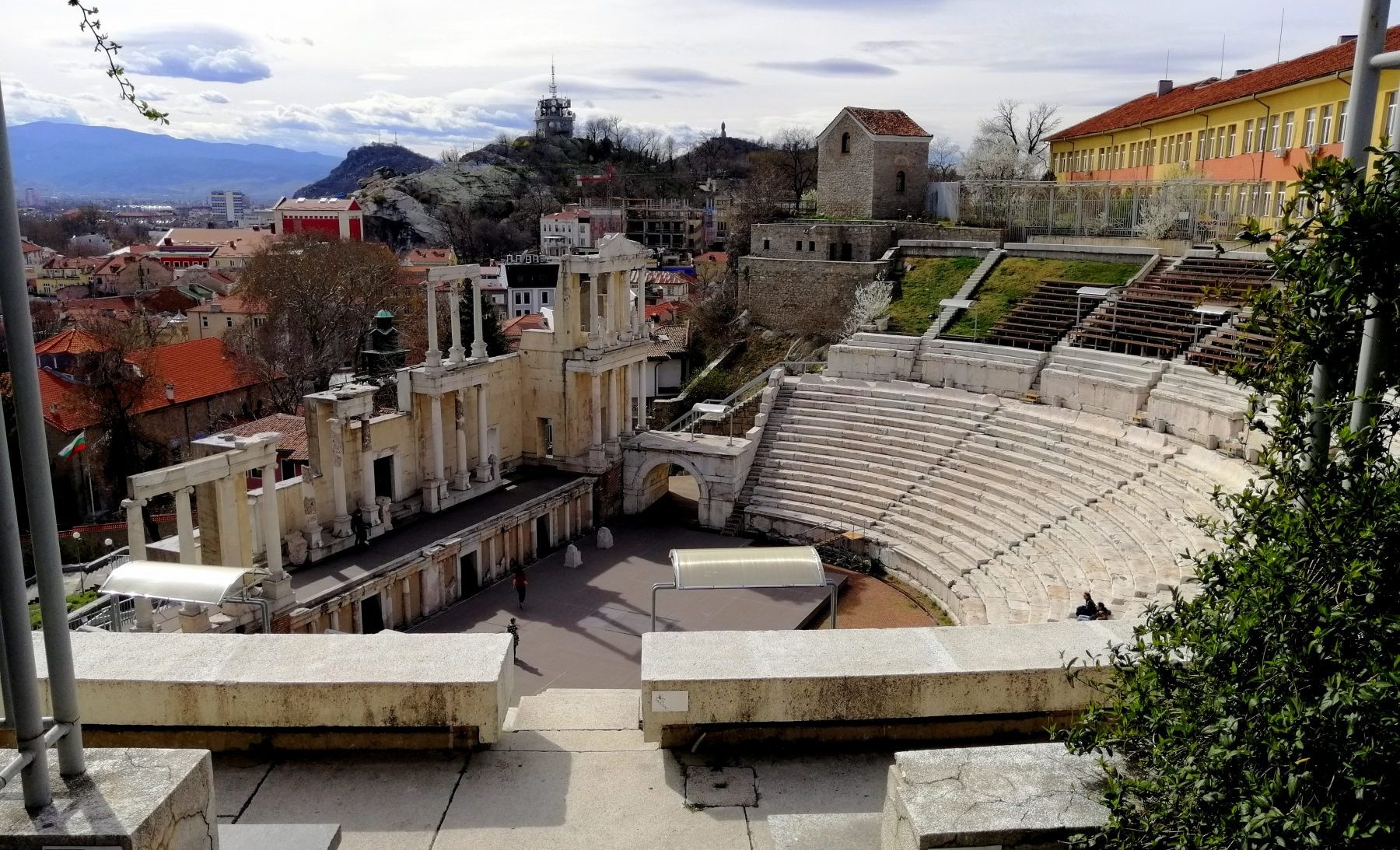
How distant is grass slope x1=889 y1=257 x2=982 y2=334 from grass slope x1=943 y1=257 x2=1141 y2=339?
151 centimetres

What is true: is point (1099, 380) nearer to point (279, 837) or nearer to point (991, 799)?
point (991, 799)

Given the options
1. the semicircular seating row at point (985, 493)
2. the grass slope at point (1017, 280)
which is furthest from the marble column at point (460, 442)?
the grass slope at point (1017, 280)

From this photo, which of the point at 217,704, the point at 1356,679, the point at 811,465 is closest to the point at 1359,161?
the point at 1356,679

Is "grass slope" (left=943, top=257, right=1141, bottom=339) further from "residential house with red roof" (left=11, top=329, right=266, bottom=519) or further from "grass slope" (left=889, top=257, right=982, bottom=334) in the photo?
"residential house with red roof" (left=11, top=329, right=266, bottom=519)

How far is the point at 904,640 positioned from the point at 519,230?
99.5 m

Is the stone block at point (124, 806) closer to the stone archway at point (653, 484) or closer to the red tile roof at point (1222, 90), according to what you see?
the stone archway at point (653, 484)

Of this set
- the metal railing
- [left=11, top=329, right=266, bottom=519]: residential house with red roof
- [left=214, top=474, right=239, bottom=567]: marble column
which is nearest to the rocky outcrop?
[left=11, top=329, right=266, bottom=519]: residential house with red roof

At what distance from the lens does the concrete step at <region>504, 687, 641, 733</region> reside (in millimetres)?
5109

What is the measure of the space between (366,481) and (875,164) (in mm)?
32445

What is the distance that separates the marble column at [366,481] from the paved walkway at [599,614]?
2.77 m

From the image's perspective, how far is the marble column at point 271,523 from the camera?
18.1 m

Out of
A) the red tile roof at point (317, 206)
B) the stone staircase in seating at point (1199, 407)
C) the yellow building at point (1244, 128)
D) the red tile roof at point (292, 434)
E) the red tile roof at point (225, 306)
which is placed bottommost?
the red tile roof at point (292, 434)

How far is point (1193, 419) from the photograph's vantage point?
22047 millimetres

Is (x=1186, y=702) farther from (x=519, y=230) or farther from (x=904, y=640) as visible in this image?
(x=519, y=230)
